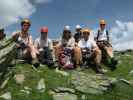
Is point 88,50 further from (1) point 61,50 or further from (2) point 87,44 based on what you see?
(1) point 61,50

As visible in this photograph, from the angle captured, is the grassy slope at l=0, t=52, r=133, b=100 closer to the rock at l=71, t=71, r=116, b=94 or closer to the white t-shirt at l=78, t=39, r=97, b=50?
the rock at l=71, t=71, r=116, b=94

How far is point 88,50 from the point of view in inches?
1025

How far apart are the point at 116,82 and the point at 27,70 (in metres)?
5.12

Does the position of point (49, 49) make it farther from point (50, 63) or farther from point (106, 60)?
point (106, 60)

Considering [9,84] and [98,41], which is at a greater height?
[98,41]

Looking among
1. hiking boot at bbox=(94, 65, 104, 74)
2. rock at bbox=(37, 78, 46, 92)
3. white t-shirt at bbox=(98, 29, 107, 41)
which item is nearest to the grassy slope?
rock at bbox=(37, 78, 46, 92)

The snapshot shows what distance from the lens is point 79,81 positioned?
23109 millimetres

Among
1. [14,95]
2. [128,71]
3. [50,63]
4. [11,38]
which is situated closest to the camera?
[14,95]

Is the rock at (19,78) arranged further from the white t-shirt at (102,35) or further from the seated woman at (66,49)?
the white t-shirt at (102,35)

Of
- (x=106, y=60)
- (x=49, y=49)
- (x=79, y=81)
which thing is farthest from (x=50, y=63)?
(x=106, y=60)

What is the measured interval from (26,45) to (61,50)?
8.11 ft

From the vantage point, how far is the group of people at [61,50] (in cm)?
2484

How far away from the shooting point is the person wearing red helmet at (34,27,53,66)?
25291 mm

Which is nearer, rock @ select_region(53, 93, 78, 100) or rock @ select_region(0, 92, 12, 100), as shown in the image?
rock @ select_region(0, 92, 12, 100)
